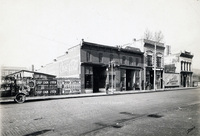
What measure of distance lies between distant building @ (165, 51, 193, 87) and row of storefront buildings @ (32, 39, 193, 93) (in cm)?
30

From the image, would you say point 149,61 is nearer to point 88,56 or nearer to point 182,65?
point 182,65

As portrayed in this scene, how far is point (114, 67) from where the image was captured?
28.2m

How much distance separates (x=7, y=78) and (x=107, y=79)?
52.1ft

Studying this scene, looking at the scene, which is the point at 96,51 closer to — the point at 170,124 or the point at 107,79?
the point at 107,79

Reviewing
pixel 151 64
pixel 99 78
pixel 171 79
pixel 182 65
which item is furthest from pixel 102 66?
pixel 182 65

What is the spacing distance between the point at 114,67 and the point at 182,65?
26536 millimetres

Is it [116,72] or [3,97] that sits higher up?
[116,72]

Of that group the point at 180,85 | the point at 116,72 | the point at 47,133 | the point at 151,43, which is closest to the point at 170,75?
the point at 180,85

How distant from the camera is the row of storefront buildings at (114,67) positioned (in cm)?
2516

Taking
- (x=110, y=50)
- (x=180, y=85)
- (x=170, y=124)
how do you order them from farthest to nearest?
(x=180, y=85), (x=110, y=50), (x=170, y=124)

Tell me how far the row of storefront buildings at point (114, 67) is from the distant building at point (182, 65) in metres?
0.30

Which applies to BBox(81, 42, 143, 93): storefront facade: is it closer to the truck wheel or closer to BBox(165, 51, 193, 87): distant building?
the truck wheel

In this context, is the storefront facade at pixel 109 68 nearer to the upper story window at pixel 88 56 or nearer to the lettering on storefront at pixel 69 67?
the upper story window at pixel 88 56

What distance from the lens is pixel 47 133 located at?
5.64m
